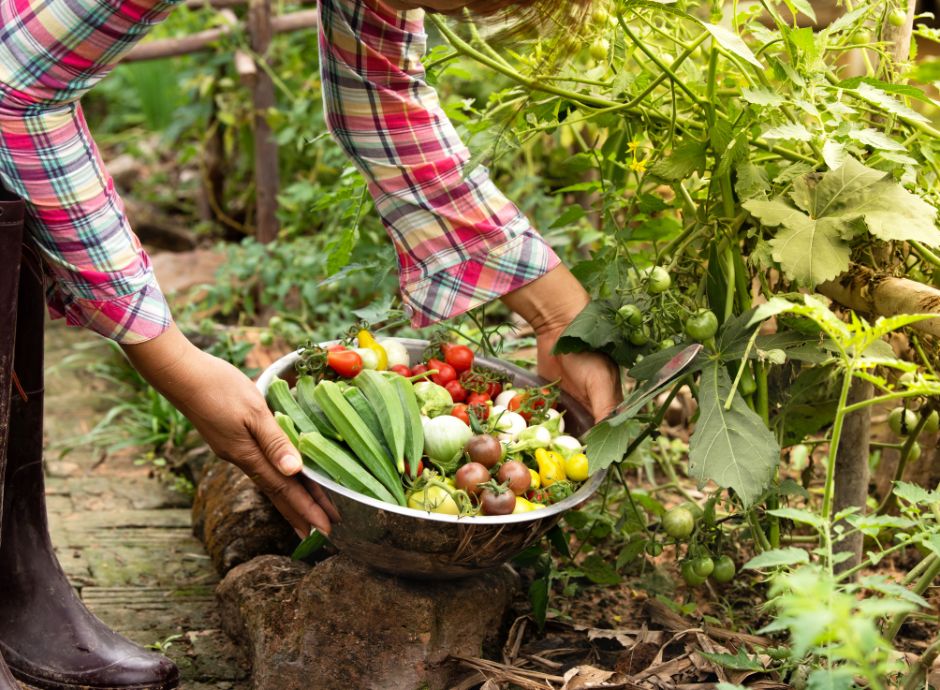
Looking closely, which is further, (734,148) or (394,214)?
(394,214)

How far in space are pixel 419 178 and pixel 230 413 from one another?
66 cm

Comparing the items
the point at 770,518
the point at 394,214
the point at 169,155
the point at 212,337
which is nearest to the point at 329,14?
the point at 394,214

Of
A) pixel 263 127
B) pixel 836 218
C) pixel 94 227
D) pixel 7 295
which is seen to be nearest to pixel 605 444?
pixel 836 218

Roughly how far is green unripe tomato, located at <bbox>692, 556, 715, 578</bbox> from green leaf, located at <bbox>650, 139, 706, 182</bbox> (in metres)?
0.74

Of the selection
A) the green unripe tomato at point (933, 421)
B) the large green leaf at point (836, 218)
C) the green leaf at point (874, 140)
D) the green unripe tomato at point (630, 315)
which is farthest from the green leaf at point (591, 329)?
the green unripe tomato at point (933, 421)

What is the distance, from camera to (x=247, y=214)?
17.7ft

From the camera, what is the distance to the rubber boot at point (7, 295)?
6.21ft

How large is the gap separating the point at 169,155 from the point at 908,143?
565cm

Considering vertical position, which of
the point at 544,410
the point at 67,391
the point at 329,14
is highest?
the point at 329,14

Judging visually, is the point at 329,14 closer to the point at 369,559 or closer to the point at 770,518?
the point at 369,559

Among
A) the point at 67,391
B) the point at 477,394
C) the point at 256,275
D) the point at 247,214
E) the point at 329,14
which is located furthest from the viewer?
the point at 247,214

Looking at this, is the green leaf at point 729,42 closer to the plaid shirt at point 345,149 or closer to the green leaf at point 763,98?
the green leaf at point 763,98

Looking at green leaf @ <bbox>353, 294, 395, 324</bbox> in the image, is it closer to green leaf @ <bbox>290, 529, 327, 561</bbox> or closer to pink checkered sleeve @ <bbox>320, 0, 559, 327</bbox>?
pink checkered sleeve @ <bbox>320, 0, 559, 327</bbox>

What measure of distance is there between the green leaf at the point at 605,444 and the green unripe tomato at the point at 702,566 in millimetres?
281
